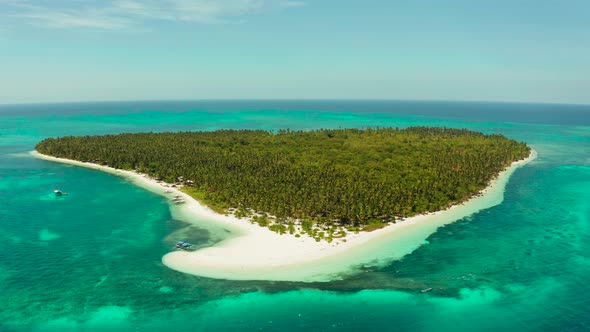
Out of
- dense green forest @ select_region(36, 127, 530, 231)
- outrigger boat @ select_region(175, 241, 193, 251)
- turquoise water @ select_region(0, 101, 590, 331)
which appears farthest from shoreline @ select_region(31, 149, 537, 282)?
dense green forest @ select_region(36, 127, 530, 231)

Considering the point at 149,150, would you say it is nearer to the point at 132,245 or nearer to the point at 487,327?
the point at 132,245

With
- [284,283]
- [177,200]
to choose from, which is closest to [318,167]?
[177,200]

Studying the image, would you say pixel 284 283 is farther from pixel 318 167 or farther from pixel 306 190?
Answer: pixel 318 167

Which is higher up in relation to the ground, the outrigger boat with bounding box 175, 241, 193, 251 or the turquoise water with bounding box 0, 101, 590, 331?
the outrigger boat with bounding box 175, 241, 193, 251

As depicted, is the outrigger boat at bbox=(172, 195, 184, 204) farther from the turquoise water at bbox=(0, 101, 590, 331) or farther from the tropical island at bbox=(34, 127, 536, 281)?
the turquoise water at bbox=(0, 101, 590, 331)

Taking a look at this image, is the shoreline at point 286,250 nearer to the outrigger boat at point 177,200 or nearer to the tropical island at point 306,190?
the tropical island at point 306,190

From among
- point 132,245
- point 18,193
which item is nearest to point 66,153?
point 18,193
